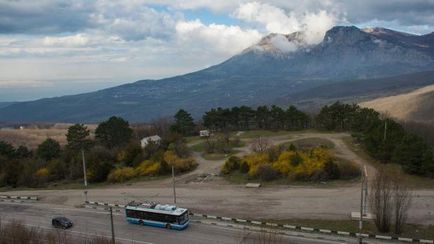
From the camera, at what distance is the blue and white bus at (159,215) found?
36.3m

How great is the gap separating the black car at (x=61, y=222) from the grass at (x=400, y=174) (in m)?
27.8

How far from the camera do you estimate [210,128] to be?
3607 inches

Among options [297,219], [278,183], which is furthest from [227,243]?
[278,183]

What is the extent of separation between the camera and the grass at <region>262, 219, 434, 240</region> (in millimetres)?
32625

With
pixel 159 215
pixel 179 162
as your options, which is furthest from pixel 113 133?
pixel 159 215

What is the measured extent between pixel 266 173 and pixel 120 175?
1810 cm

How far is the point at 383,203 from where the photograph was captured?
1276 inches

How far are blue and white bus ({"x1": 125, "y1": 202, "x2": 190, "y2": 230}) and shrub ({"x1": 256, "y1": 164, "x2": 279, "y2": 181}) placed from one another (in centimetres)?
1483

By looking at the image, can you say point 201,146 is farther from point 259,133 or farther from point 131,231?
point 131,231

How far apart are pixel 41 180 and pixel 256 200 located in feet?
103

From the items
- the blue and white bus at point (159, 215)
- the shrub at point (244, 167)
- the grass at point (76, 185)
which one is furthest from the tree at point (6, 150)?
the blue and white bus at point (159, 215)

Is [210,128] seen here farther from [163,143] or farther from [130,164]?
[130,164]

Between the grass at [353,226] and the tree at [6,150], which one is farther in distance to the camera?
A: the tree at [6,150]

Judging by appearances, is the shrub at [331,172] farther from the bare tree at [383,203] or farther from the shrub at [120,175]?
the shrub at [120,175]
